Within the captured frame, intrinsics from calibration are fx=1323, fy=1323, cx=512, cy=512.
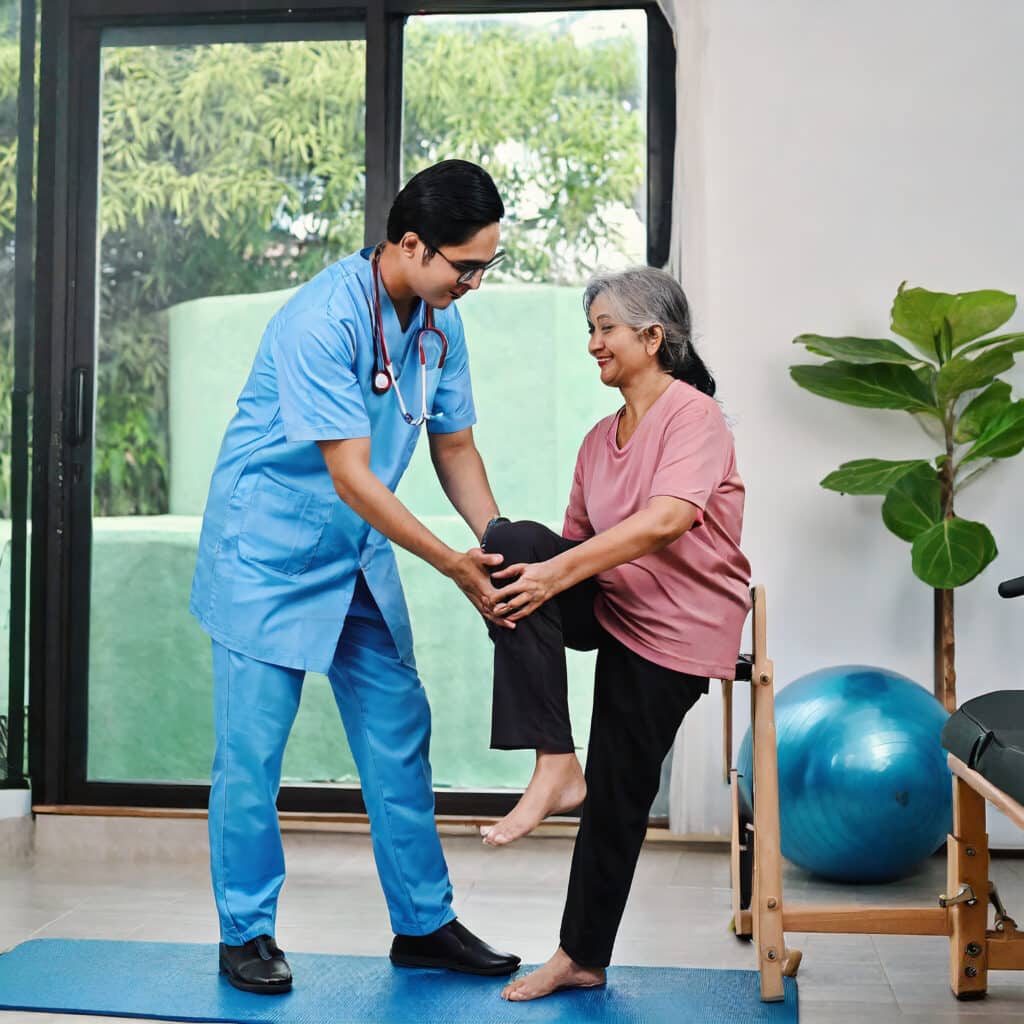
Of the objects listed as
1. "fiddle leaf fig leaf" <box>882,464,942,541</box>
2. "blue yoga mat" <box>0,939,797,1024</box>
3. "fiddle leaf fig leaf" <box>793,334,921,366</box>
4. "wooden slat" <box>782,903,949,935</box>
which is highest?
"fiddle leaf fig leaf" <box>793,334,921,366</box>

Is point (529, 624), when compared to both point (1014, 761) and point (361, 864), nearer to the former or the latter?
point (1014, 761)

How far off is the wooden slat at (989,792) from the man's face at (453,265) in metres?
1.12

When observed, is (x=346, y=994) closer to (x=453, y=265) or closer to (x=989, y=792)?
(x=989, y=792)

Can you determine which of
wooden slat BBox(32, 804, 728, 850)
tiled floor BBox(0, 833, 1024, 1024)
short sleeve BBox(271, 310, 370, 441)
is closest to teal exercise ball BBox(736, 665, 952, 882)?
tiled floor BBox(0, 833, 1024, 1024)

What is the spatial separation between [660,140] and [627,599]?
1.73 m

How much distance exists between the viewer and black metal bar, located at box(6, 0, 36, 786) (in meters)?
3.44

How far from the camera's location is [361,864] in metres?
3.25

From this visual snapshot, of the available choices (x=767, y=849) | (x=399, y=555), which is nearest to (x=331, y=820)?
(x=399, y=555)

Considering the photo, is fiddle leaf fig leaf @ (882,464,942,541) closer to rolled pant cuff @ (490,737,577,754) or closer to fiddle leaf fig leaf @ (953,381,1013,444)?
fiddle leaf fig leaf @ (953,381,1013,444)


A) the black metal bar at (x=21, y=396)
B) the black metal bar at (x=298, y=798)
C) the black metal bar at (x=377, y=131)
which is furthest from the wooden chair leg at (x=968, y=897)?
the black metal bar at (x=21, y=396)

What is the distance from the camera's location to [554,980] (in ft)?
7.25

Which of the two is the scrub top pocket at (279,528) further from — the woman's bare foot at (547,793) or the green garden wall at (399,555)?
the green garden wall at (399,555)

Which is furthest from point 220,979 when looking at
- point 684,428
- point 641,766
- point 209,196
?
point 209,196

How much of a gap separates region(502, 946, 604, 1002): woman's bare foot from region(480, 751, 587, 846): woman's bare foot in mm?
354
